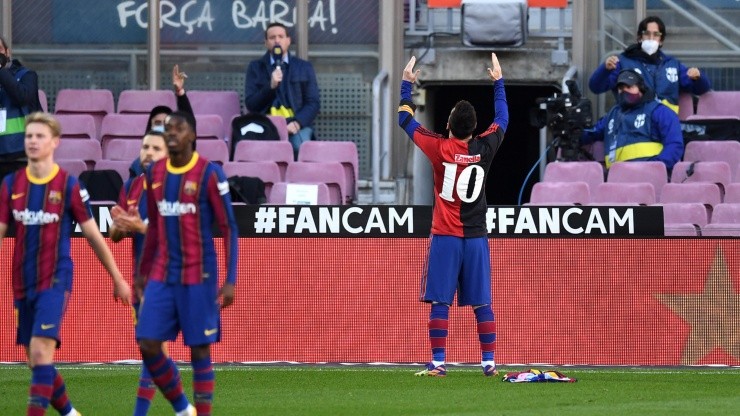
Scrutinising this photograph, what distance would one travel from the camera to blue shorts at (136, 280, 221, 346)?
8.46 meters

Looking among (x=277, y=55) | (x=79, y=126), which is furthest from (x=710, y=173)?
(x=79, y=126)

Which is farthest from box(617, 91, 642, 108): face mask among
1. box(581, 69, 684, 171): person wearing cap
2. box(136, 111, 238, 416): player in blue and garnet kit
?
box(136, 111, 238, 416): player in blue and garnet kit

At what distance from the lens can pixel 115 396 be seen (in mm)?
10891

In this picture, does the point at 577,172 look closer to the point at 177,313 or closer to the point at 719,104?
the point at 719,104

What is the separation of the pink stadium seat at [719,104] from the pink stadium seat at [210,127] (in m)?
5.33

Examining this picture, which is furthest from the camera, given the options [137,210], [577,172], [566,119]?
[566,119]

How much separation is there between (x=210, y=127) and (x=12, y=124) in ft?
7.46

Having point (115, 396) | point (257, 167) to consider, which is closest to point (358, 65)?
point (257, 167)

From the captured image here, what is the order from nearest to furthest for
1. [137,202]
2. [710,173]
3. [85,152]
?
[137,202] → [710,173] → [85,152]

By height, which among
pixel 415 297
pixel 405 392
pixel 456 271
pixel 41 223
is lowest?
pixel 405 392

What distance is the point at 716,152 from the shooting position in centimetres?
1628

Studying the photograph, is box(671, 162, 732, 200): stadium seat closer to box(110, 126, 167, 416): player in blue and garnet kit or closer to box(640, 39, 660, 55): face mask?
box(640, 39, 660, 55): face mask

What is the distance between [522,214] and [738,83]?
5.51 meters

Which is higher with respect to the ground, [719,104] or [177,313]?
[719,104]
